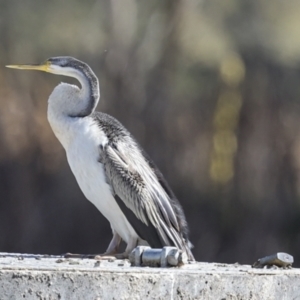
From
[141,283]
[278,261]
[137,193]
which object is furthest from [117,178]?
[141,283]

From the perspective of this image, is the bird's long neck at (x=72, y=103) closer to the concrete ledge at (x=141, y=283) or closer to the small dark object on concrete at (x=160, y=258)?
the concrete ledge at (x=141, y=283)

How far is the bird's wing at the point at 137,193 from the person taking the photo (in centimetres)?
803

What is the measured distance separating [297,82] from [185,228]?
916 cm

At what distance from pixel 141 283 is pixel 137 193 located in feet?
9.74

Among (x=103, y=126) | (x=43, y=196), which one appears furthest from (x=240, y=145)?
(x=103, y=126)

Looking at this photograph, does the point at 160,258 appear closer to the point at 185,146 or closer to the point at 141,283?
the point at 141,283

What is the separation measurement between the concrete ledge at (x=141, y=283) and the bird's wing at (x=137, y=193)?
2.20 meters

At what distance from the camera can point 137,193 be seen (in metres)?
8.11

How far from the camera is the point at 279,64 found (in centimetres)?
1708

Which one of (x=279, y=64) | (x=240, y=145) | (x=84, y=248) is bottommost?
(x=84, y=248)

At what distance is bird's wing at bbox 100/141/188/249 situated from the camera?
26.3 feet

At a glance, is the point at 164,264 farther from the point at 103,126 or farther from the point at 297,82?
the point at 297,82

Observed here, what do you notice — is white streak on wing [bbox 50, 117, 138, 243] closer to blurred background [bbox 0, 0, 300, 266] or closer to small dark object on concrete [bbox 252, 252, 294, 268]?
small dark object on concrete [bbox 252, 252, 294, 268]

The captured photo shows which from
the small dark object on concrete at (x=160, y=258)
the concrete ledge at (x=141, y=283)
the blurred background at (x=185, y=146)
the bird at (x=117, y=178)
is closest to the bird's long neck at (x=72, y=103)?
the bird at (x=117, y=178)
